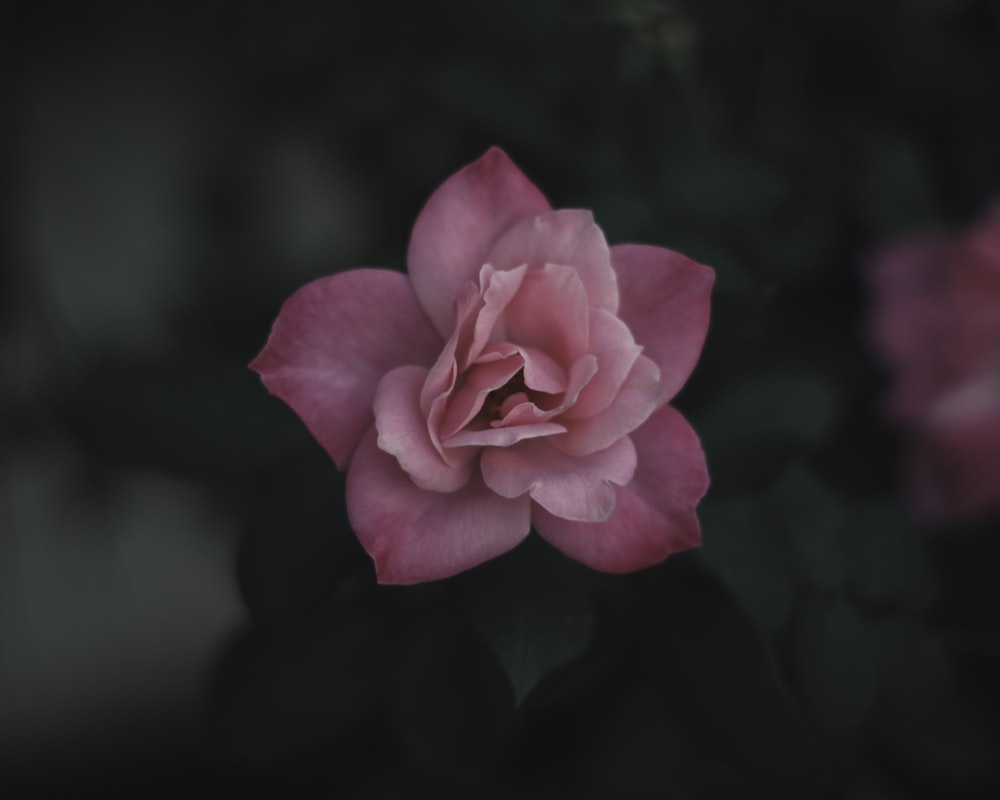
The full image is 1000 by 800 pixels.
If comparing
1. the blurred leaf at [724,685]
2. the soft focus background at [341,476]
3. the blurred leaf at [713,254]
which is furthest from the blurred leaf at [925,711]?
the blurred leaf at [713,254]

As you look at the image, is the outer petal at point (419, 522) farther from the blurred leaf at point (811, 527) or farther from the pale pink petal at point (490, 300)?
the blurred leaf at point (811, 527)

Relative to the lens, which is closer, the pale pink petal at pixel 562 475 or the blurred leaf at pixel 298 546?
the pale pink petal at pixel 562 475

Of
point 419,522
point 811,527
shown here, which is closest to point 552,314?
point 419,522

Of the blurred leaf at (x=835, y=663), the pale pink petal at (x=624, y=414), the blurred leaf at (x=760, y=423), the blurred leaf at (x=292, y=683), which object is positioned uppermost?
the pale pink petal at (x=624, y=414)

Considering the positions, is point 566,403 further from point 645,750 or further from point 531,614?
point 645,750

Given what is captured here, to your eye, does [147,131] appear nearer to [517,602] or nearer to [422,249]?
[422,249]

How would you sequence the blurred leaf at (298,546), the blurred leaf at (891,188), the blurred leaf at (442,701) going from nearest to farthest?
the blurred leaf at (298,546), the blurred leaf at (442,701), the blurred leaf at (891,188)
